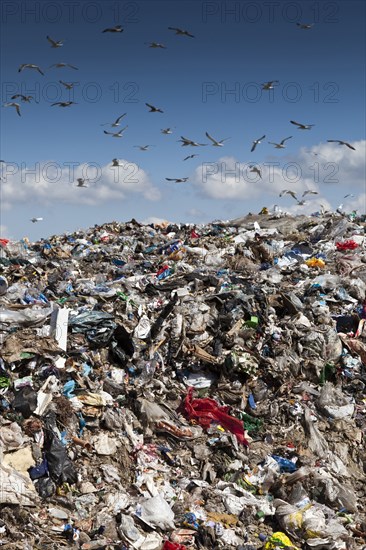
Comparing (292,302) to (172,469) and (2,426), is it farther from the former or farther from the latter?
(2,426)

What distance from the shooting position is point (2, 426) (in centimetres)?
489

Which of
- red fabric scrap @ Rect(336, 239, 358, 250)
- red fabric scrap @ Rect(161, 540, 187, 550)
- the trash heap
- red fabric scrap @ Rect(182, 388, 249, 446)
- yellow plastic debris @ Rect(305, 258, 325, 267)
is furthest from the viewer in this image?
red fabric scrap @ Rect(336, 239, 358, 250)

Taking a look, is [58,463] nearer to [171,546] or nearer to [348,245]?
[171,546]

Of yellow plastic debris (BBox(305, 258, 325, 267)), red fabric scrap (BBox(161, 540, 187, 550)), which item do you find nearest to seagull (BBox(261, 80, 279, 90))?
yellow plastic debris (BBox(305, 258, 325, 267))

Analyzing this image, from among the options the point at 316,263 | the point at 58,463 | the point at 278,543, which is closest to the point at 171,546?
the point at 278,543

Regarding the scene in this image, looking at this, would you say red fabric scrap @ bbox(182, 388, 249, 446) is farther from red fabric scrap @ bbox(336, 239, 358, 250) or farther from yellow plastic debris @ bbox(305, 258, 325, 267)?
red fabric scrap @ bbox(336, 239, 358, 250)

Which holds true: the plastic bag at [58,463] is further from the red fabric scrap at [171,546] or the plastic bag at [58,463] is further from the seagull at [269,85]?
the seagull at [269,85]

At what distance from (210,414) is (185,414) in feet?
1.00

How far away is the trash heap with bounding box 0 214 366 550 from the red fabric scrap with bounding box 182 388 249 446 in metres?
0.02

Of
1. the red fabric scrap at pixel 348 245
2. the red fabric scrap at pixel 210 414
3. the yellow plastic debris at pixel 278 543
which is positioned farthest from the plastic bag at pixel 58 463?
the red fabric scrap at pixel 348 245

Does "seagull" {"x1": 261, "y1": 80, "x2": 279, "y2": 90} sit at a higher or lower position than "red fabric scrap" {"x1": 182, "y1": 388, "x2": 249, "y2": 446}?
higher

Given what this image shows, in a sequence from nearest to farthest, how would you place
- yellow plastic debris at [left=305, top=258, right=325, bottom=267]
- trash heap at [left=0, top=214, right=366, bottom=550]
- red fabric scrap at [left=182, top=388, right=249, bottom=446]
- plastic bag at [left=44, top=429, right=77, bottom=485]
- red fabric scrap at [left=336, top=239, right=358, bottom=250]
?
1. trash heap at [left=0, top=214, right=366, bottom=550]
2. plastic bag at [left=44, top=429, right=77, bottom=485]
3. red fabric scrap at [left=182, top=388, right=249, bottom=446]
4. yellow plastic debris at [left=305, top=258, right=325, bottom=267]
5. red fabric scrap at [left=336, top=239, right=358, bottom=250]

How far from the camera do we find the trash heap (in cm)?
459

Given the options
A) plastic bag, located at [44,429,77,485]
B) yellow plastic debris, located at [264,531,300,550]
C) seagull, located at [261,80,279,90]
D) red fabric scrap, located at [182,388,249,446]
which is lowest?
yellow plastic debris, located at [264,531,300,550]
